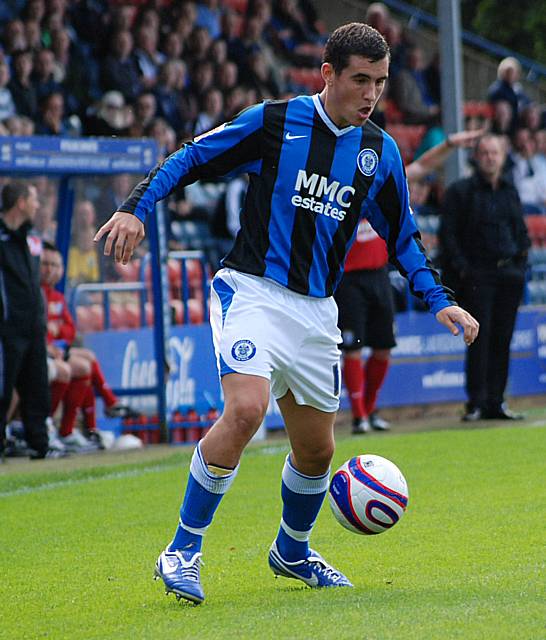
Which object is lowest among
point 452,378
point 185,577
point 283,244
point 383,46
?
point 452,378

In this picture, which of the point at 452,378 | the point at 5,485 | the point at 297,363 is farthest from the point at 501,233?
the point at 297,363

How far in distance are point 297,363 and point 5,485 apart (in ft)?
15.8

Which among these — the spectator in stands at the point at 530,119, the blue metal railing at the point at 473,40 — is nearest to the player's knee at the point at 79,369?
the spectator in stands at the point at 530,119

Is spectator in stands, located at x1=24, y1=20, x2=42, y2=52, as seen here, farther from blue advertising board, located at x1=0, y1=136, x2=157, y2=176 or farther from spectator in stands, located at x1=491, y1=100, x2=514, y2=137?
spectator in stands, located at x1=491, y1=100, x2=514, y2=137

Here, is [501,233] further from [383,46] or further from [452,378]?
[383,46]

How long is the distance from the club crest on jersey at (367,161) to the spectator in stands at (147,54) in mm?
11548

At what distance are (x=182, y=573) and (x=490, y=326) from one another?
8.46m

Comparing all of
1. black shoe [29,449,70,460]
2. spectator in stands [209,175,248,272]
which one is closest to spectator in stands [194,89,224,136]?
spectator in stands [209,175,248,272]

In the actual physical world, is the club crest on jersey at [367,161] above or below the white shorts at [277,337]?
above

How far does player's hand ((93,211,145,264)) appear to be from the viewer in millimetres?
4910

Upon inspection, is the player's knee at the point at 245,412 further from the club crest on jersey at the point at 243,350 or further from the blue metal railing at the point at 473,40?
the blue metal railing at the point at 473,40

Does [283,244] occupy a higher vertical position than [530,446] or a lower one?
higher

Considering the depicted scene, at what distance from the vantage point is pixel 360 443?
37.2 ft

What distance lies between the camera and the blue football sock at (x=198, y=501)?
509cm
